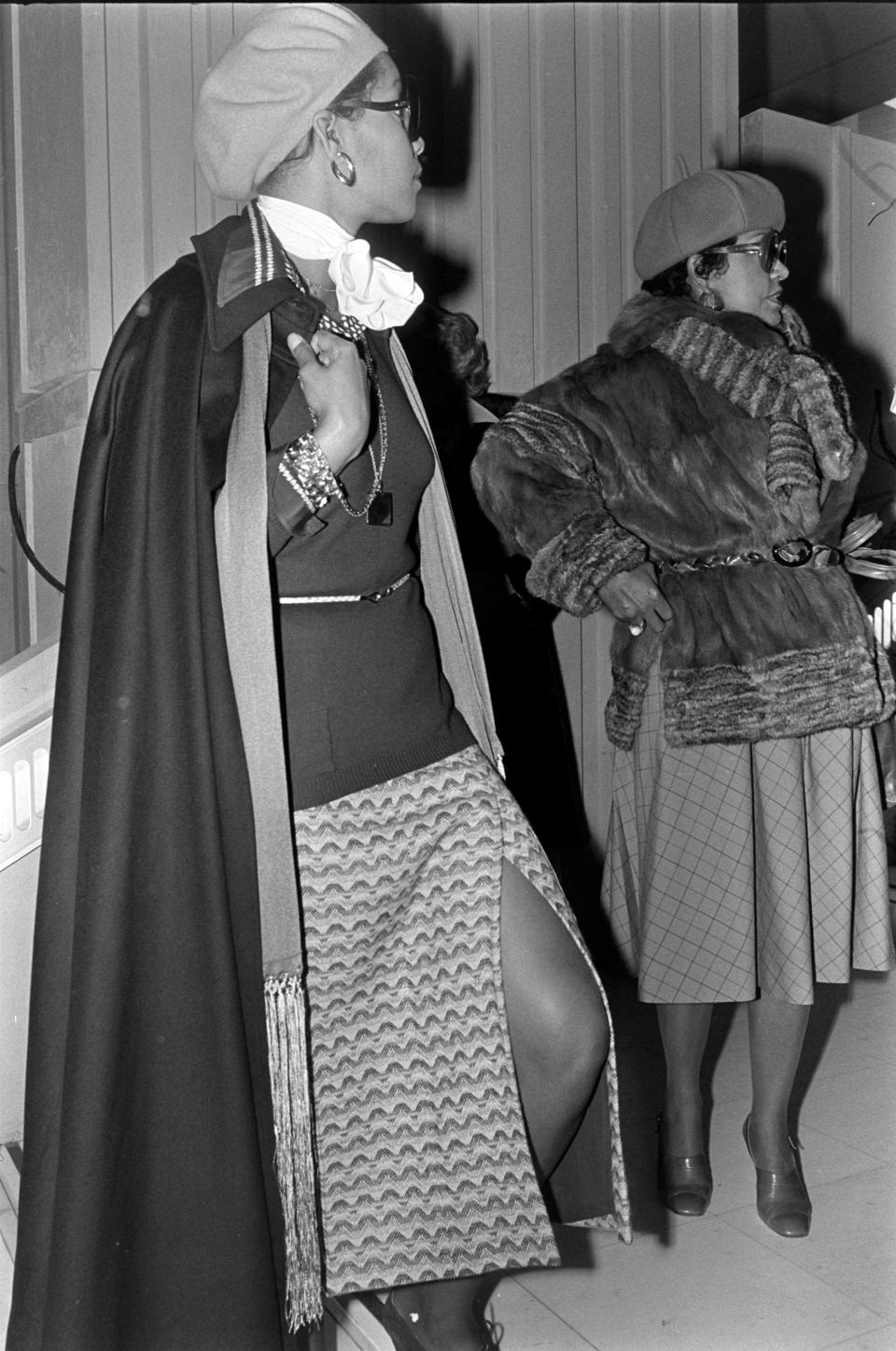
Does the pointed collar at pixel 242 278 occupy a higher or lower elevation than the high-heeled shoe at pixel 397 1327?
higher

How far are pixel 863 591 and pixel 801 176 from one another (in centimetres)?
151

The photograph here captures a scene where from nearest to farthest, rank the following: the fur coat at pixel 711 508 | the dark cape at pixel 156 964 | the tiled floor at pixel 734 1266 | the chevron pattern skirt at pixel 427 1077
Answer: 1. the dark cape at pixel 156 964
2. the chevron pattern skirt at pixel 427 1077
3. the tiled floor at pixel 734 1266
4. the fur coat at pixel 711 508

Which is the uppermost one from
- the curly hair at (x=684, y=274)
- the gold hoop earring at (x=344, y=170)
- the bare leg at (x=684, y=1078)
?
the gold hoop earring at (x=344, y=170)

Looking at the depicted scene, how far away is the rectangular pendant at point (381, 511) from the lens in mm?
1642

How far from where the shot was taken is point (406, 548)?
172 cm

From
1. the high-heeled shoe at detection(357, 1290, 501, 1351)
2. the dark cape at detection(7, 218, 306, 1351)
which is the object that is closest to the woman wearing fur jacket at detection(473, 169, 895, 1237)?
the high-heeled shoe at detection(357, 1290, 501, 1351)

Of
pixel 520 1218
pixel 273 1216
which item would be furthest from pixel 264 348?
pixel 520 1218

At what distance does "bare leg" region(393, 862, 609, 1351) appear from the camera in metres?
1.74

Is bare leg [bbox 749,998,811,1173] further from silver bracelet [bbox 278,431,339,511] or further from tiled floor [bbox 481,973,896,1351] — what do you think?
silver bracelet [bbox 278,431,339,511]

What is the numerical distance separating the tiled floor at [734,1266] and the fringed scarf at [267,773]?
0.60 meters

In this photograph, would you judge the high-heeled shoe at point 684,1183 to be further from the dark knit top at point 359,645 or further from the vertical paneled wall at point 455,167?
the vertical paneled wall at point 455,167

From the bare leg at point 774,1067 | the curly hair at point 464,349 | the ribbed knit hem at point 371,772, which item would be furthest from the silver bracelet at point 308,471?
the curly hair at point 464,349

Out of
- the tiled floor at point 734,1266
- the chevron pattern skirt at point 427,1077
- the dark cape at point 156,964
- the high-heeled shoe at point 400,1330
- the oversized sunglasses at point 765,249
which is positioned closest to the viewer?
the dark cape at point 156,964

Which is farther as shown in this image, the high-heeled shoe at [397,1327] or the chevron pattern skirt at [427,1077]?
the high-heeled shoe at [397,1327]
